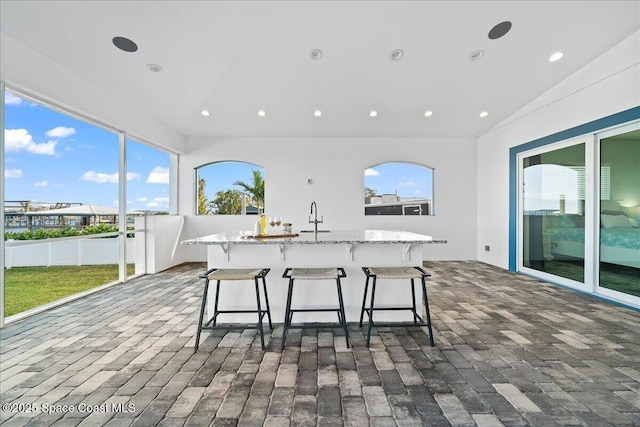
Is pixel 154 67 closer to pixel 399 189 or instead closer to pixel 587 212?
pixel 399 189

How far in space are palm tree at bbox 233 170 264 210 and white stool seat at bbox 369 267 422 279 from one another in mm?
4513

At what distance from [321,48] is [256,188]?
371cm

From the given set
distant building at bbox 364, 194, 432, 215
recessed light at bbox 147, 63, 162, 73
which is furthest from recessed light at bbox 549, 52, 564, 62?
recessed light at bbox 147, 63, 162, 73

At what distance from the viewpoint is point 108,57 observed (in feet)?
11.5

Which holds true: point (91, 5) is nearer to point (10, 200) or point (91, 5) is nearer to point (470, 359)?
point (10, 200)

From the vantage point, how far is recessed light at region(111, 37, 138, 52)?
3281 millimetres

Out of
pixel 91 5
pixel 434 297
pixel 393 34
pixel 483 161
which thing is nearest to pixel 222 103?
pixel 91 5

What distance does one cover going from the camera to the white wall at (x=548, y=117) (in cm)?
356

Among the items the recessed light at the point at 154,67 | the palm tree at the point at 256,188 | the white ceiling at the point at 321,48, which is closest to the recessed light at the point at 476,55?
the white ceiling at the point at 321,48

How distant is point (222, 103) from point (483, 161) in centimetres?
551

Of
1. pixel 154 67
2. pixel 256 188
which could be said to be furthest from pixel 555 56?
pixel 256 188

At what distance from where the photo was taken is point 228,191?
269 inches

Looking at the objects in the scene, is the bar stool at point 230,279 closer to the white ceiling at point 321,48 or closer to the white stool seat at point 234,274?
the white stool seat at point 234,274

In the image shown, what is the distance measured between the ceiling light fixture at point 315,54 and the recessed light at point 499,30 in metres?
2.09
